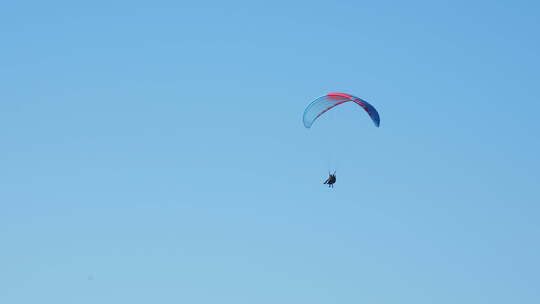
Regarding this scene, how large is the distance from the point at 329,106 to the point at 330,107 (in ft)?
0.41

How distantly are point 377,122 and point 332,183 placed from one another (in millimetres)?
5995

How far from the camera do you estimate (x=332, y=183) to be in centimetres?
10881

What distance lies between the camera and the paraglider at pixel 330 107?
107 meters

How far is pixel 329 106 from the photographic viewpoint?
10900cm

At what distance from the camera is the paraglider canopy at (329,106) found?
351 feet

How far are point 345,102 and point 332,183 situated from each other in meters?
6.14

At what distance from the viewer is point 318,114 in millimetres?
109562

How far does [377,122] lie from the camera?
106500 millimetres

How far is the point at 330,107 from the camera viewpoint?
10906 centimetres

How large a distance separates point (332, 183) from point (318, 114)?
5.33m

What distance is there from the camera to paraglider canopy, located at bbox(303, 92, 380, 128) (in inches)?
4218

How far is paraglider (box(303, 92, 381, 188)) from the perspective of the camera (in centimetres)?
10712
